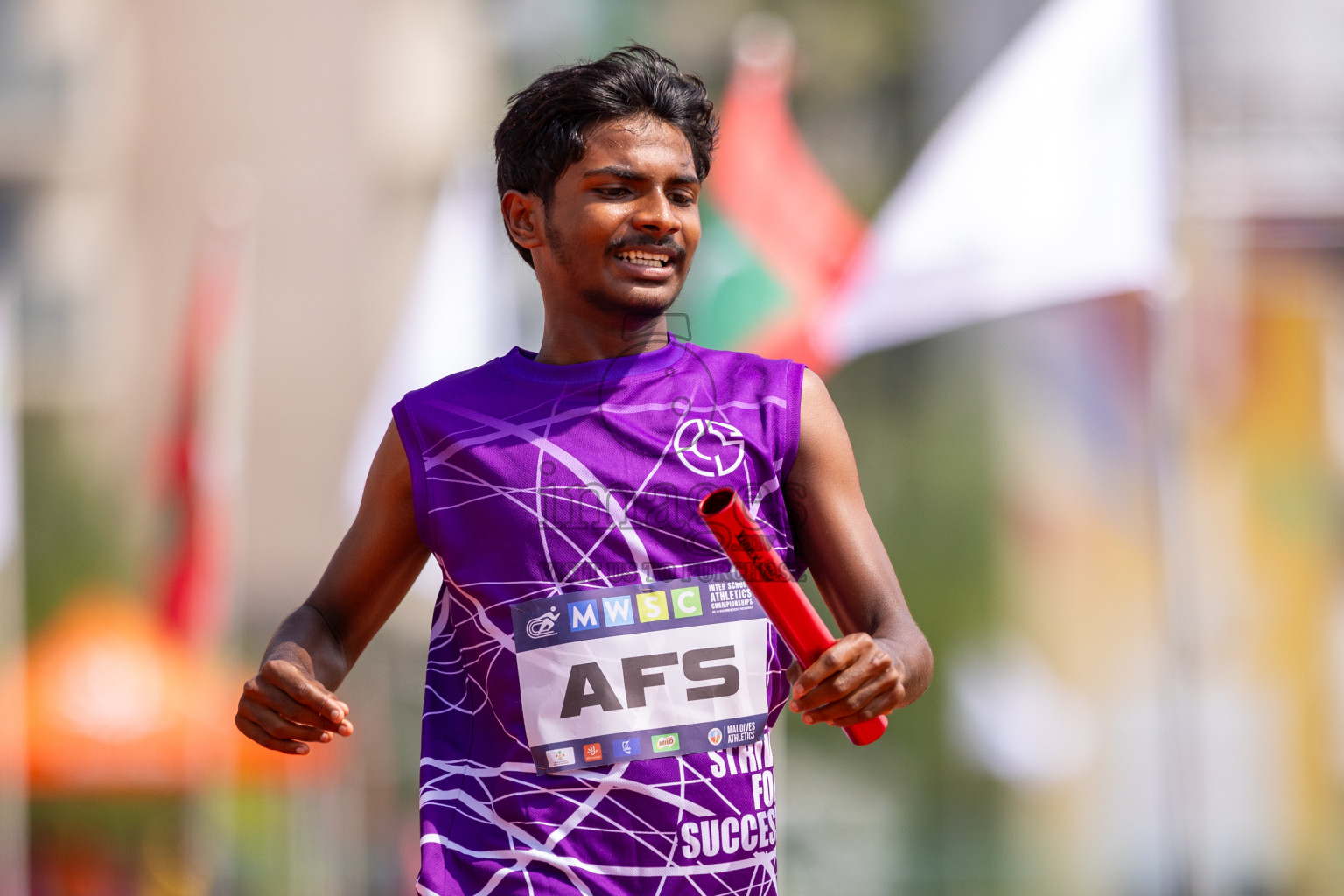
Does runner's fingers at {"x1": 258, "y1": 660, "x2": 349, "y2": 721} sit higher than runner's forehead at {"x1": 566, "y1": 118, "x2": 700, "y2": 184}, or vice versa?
runner's forehead at {"x1": 566, "y1": 118, "x2": 700, "y2": 184}

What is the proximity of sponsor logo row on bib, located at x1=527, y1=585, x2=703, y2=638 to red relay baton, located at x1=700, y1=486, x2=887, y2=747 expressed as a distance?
209 millimetres

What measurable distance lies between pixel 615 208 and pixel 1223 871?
33.2ft

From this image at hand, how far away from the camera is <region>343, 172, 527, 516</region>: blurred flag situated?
26.9 ft

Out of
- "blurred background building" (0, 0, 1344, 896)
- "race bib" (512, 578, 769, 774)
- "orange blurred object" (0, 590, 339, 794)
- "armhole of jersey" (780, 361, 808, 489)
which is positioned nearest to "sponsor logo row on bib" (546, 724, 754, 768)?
"race bib" (512, 578, 769, 774)

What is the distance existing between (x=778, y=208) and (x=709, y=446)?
5.72m

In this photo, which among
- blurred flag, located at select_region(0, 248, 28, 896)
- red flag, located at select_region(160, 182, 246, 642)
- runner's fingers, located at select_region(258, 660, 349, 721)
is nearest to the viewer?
runner's fingers, located at select_region(258, 660, 349, 721)

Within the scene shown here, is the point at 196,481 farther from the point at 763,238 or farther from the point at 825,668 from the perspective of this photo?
the point at 825,668

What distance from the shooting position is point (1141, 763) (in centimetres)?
1087

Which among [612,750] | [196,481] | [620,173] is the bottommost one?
[612,750]

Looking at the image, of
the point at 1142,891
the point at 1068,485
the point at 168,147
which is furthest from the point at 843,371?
the point at 168,147

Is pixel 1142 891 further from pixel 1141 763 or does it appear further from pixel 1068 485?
pixel 1068 485

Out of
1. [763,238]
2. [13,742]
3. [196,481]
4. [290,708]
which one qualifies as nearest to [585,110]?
[290,708]

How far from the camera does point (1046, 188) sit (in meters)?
5.92

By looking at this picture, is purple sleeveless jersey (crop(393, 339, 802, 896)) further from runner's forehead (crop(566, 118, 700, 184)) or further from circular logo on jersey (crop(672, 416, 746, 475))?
runner's forehead (crop(566, 118, 700, 184))
